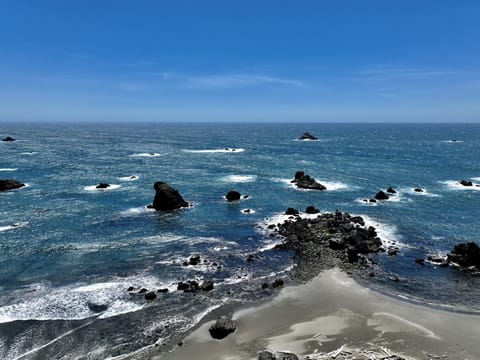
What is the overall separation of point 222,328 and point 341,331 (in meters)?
9.48

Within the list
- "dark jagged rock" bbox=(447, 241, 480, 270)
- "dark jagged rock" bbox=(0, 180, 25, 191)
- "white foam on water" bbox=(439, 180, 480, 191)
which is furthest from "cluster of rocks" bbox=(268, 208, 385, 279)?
"dark jagged rock" bbox=(0, 180, 25, 191)

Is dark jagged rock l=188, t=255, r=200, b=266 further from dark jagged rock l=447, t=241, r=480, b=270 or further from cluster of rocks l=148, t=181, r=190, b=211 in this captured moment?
dark jagged rock l=447, t=241, r=480, b=270

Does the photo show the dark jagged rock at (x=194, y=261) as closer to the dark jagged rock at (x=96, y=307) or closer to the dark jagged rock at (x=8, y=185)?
the dark jagged rock at (x=96, y=307)

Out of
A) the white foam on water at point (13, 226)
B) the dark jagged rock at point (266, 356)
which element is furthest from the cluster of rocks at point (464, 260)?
the white foam on water at point (13, 226)

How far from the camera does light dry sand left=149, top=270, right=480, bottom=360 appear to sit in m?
25.6

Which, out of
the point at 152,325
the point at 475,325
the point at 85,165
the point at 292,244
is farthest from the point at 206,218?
the point at 85,165

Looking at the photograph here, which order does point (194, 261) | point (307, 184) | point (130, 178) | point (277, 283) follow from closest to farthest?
point (277, 283)
point (194, 261)
point (307, 184)
point (130, 178)

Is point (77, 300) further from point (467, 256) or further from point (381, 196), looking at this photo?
point (381, 196)

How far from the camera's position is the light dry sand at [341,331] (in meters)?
25.6

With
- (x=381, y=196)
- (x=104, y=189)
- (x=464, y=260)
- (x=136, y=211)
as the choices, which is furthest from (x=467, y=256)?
(x=104, y=189)

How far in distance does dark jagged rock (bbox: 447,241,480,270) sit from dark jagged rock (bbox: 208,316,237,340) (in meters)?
28.3

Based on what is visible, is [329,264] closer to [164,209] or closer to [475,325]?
[475,325]

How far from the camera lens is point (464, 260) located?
4028 cm

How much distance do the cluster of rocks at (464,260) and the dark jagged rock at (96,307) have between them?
34.5 meters
